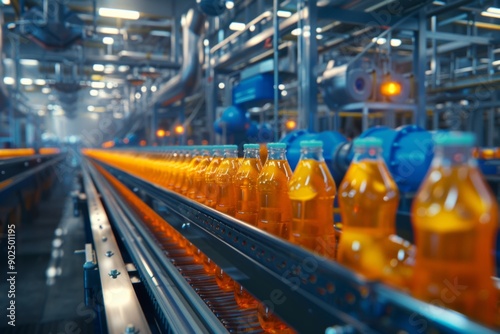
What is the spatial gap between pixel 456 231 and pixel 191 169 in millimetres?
1580

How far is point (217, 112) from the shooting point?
258 inches

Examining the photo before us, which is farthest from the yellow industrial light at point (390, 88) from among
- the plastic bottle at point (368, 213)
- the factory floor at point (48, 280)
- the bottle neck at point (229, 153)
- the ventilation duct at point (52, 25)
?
the ventilation duct at point (52, 25)

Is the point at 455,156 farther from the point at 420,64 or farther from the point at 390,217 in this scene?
the point at 420,64

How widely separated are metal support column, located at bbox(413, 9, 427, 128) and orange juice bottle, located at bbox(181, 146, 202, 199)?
3155 millimetres

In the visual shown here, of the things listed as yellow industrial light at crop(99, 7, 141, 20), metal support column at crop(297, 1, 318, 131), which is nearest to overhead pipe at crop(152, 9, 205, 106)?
yellow industrial light at crop(99, 7, 141, 20)

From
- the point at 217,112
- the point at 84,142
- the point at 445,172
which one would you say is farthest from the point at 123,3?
the point at 84,142

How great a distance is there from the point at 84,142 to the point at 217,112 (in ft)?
89.2

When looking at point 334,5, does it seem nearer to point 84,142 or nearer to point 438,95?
point 438,95

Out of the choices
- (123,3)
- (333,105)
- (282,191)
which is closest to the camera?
(282,191)

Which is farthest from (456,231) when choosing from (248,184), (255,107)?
(255,107)

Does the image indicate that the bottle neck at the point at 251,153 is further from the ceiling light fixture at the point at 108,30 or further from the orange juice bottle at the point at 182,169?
the ceiling light fixture at the point at 108,30

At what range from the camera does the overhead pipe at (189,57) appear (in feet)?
23.2

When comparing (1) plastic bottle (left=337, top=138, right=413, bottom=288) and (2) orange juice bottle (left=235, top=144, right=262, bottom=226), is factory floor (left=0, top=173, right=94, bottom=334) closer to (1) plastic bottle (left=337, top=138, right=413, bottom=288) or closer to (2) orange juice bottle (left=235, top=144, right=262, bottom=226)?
(2) orange juice bottle (left=235, top=144, right=262, bottom=226)

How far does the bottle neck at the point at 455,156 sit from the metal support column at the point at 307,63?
3197 mm
